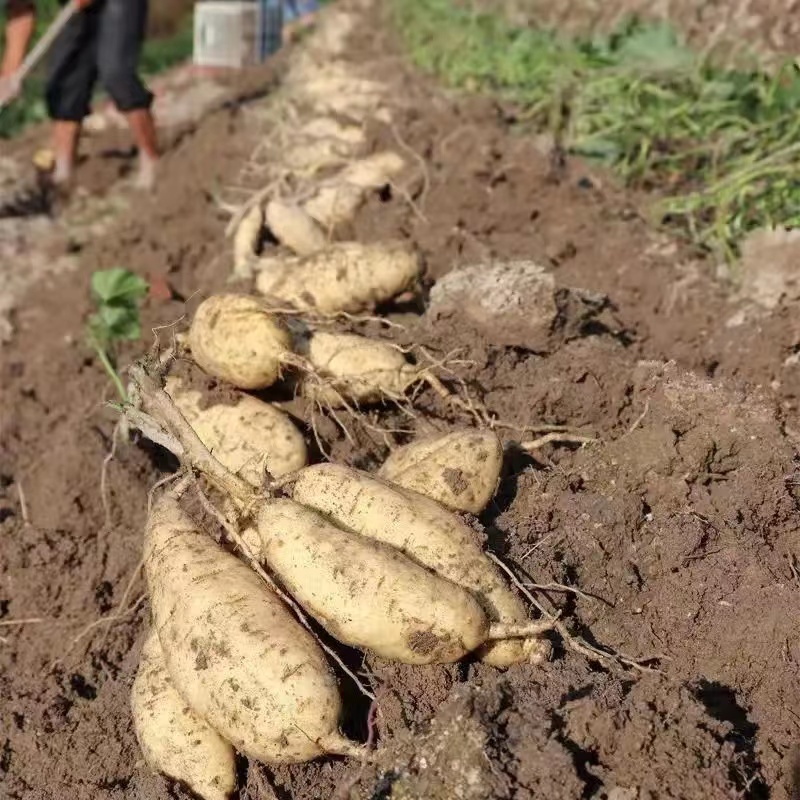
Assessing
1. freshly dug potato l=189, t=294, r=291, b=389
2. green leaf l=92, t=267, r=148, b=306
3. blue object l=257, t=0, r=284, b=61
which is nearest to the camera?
freshly dug potato l=189, t=294, r=291, b=389

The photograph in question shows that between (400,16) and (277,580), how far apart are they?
315 inches

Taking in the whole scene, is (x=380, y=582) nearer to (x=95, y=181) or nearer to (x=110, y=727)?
(x=110, y=727)

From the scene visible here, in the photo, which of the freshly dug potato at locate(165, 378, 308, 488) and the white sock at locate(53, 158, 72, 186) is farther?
the white sock at locate(53, 158, 72, 186)

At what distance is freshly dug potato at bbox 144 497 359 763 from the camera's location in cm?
209

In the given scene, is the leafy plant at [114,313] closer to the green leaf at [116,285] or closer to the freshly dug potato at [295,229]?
the green leaf at [116,285]

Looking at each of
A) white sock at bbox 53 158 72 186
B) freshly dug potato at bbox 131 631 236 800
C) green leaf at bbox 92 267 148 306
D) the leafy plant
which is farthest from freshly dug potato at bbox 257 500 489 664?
white sock at bbox 53 158 72 186

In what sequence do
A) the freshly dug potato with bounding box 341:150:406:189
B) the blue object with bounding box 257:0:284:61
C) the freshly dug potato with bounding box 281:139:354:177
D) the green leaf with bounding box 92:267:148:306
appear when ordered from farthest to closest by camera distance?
the blue object with bounding box 257:0:284:61 < the freshly dug potato with bounding box 281:139:354:177 < the freshly dug potato with bounding box 341:150:406:189 < the green leaf with bounding box 92:267:148:306

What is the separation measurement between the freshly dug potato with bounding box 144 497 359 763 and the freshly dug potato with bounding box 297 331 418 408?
2.69 ft

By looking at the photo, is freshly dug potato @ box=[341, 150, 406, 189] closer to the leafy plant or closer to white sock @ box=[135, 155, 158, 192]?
the leafy plant

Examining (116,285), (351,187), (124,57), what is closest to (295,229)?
(351,187)

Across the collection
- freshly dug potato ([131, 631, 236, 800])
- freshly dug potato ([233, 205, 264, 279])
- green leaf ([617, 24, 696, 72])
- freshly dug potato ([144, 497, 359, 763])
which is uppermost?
green leaf ([617, 24, 696, 72])

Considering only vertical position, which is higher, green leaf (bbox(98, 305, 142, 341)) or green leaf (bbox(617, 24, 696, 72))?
green leaf (bbox(617, 24, 696, 72))

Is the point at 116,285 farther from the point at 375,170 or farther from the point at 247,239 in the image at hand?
the point at 375,170

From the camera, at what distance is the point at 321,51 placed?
848cm
